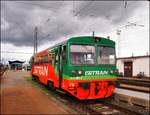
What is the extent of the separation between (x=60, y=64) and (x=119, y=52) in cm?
2596

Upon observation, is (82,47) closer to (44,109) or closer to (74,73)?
(74,73)

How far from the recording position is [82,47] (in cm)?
1052

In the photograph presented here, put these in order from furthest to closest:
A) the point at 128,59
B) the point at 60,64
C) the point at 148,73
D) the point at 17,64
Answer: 1. the point at 17,64
2. the point at 128,59
3. the point at 148,73
4. the point at 60,64

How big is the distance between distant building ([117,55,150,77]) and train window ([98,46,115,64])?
64.0ft

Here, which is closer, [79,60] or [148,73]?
[79,60]

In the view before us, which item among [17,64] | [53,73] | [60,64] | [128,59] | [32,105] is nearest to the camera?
[32,105]

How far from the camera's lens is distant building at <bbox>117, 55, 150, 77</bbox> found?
29.8 m

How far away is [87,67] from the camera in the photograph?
10.3m

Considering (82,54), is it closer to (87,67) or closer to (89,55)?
(89,55)

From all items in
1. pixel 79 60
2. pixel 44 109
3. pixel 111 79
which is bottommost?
pixel 44 109

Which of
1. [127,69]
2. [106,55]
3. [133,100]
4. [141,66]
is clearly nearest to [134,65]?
[141,66]

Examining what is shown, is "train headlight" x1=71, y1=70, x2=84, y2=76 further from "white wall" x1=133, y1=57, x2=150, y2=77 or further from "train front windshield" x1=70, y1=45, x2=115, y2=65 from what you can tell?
"white wall" x1=133, y1=57, x2=150, y2=77

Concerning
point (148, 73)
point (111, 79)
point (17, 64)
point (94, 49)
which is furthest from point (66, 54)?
point (17, 64)

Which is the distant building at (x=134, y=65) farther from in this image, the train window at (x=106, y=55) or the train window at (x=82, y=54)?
the train window at (x=82, y=54)
